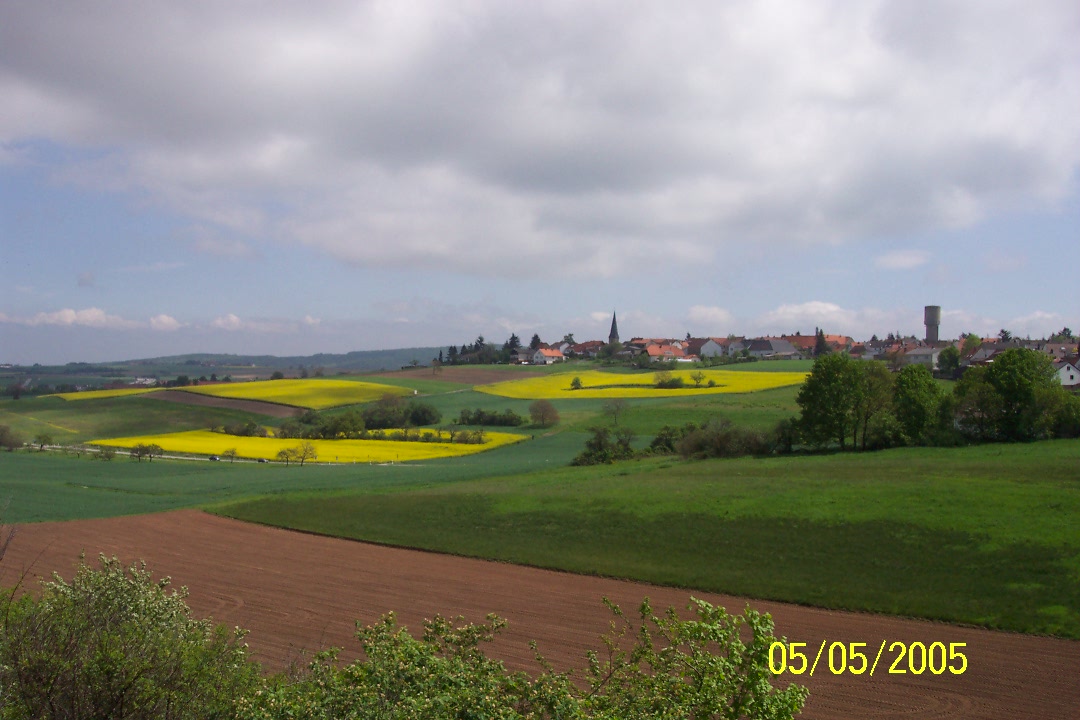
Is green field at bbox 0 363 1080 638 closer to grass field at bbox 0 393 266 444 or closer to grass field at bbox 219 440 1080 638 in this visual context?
grass field at bbox 219 440 1080 638

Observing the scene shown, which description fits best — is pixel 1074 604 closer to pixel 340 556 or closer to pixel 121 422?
pixel 340 556

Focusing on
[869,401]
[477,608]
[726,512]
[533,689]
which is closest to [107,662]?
[533,689]

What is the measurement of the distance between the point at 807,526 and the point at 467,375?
95409mm

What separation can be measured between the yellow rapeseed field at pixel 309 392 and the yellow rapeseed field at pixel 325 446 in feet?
50.2

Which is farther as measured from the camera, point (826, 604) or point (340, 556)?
point (340, 556)

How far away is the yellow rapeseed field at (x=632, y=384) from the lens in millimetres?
91688

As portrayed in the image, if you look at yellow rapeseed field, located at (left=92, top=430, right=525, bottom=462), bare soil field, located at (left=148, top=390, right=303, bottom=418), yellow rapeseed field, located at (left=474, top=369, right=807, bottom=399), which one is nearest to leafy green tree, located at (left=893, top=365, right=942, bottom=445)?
yellow rapeseed field, located at (left=92, top=430, right=525, bottom=462)

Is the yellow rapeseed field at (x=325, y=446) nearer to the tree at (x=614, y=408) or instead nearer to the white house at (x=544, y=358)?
the tree at (x=614, y=408)

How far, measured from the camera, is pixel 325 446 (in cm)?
6762

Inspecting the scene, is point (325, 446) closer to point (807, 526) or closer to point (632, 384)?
point (632, 384)

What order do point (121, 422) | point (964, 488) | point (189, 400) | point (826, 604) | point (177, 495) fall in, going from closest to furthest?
point (826, 604) < point (964, 488) < point (177, 495) < point (121, 422) < point (189, 400)

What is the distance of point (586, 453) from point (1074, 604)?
36880 millimetres

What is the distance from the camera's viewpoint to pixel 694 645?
7.33 metres

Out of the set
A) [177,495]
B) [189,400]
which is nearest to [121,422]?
[189,400]
